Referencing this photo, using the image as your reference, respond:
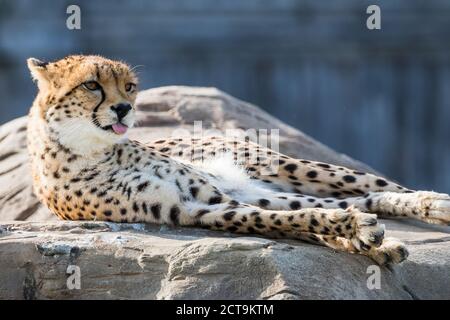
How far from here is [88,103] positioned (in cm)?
574

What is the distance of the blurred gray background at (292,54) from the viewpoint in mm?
10828

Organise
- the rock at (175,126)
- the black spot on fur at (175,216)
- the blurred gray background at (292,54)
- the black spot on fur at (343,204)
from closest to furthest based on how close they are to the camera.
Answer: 1. the black spot on fur at (175,216)
2. the black spot on fur at (343,204)
3. the rock at (175,126)
4. the blurred gray background at (292,54)

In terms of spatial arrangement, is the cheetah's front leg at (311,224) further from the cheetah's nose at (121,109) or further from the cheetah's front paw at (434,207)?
the cheetah's front paw at (434,207)

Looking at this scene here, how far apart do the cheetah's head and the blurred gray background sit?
4904 mm

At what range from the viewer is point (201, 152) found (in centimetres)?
656

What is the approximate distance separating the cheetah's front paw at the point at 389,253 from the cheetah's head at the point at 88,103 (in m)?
1.41

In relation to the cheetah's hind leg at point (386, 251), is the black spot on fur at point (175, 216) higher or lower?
higher

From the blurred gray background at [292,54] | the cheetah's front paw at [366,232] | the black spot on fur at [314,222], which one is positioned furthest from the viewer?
the blurred gray background at [292,54]

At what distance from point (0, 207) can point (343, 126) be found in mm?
4525

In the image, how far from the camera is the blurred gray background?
35.5ft

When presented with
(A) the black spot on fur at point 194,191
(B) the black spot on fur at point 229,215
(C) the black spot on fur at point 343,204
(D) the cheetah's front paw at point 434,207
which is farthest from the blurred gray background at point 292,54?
(B) the black spot on fur at point 229,215

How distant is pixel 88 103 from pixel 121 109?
162 mm

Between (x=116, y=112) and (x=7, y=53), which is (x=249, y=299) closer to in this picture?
(x=116, y=112)

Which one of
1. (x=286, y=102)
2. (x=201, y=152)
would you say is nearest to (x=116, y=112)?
(x=201, y=152)
